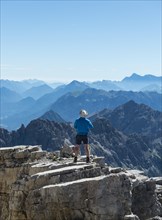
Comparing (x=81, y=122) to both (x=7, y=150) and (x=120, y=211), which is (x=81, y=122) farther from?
(x=7, y=150)

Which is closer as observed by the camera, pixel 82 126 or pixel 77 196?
pixel 77 196

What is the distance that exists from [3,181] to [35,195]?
15447 mm

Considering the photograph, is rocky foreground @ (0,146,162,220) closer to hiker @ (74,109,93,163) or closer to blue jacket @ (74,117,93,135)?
hiker @ (74,109,93,163)

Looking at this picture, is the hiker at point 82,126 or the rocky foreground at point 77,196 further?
the hiker at point 82,126

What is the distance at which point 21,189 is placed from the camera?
31281mm

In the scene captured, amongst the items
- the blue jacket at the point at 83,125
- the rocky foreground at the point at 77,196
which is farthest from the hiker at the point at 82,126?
the rocky foreground at the point at 77,196

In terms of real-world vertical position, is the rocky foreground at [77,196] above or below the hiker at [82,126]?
below

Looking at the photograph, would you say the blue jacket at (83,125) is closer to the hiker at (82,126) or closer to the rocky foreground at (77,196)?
the hiker at (82,126)

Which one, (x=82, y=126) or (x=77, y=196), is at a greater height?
(x=82, y=126)

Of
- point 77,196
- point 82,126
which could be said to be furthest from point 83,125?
point 77,196

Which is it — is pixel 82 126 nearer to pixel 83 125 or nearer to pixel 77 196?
pixel 83 125

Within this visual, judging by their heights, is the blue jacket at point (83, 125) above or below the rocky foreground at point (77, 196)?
above

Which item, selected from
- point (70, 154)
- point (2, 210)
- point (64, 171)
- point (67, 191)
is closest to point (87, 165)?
point (64, 171)

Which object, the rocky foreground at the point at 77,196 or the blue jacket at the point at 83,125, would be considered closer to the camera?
the rocky foreground at the point at 77,196
